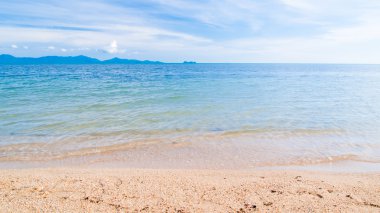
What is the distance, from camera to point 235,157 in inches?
322

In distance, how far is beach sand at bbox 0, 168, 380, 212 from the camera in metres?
4.64

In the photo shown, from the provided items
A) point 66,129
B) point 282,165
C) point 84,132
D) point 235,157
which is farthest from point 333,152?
point 66,129

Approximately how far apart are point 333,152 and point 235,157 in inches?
130

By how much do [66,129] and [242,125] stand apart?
307 inches

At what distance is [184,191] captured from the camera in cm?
534

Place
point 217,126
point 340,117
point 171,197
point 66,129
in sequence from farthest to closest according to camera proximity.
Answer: point 340,117
point 217,126
point 66,129
point 171,197

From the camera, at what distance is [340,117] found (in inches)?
560

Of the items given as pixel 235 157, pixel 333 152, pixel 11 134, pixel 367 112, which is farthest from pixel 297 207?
pixel 367 112

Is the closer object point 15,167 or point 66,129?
point 15,167

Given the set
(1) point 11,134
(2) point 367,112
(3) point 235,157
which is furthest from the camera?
(2) point 367,112

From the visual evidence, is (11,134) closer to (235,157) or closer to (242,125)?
(235,157)

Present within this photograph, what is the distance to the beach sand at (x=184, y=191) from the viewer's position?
464cm

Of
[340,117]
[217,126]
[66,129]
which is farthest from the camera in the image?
[340,117]

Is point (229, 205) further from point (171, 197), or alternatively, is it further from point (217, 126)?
point (217, 126)
